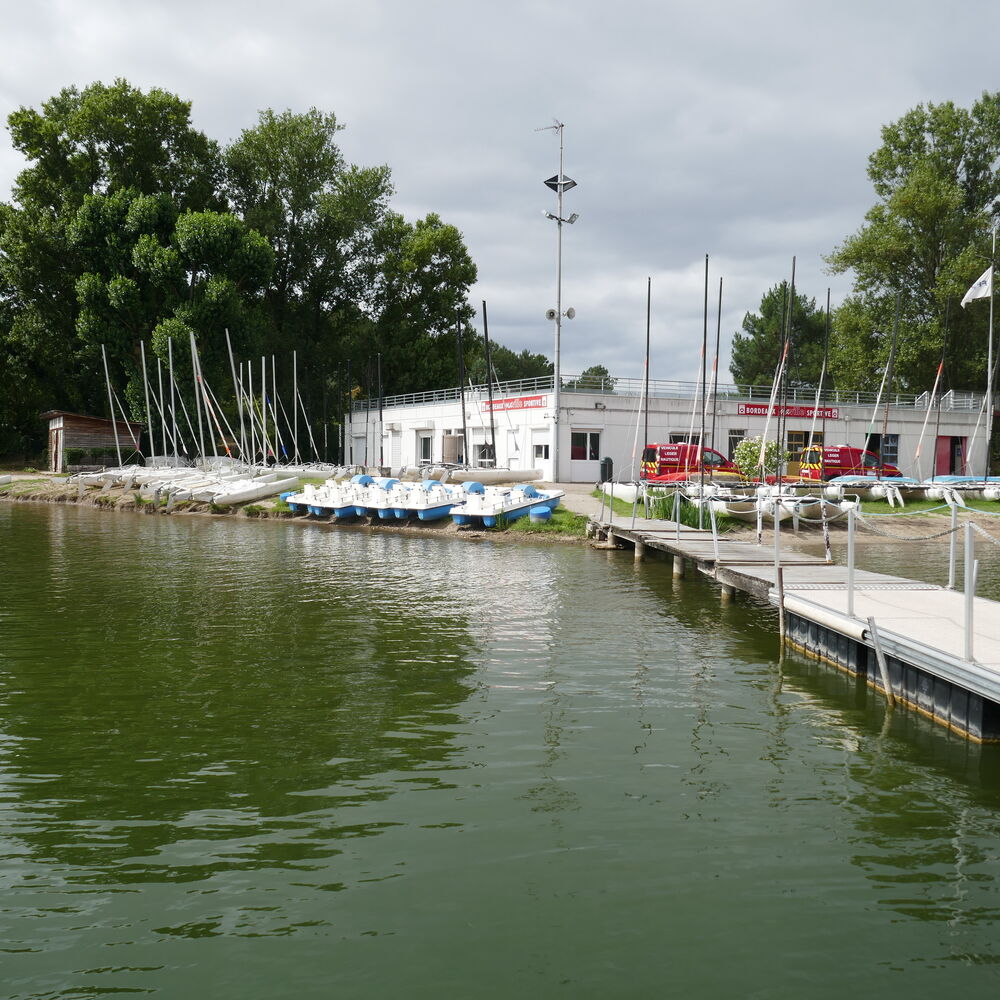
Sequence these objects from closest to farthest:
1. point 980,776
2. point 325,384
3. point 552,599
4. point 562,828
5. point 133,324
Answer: point 562,828 → point 980,776 → point 552,599 → point 133,324 → point 325,384

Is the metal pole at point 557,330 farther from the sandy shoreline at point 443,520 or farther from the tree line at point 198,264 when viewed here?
the tree line at point 198,264

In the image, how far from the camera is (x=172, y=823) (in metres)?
6.50

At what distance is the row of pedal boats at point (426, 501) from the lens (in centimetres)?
2944

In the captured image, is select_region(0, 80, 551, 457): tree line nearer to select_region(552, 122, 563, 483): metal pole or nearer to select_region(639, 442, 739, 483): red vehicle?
select_region(552, 122, 563, 483): metal pole

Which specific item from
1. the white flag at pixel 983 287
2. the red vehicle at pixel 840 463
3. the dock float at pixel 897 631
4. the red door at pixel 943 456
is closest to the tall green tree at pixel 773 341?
the red door at pixel 943 456

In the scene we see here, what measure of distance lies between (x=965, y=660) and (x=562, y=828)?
4.26 metres

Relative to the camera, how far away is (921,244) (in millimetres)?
56031

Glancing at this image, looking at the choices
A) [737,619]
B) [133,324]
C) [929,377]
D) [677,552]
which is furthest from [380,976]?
[929,377]

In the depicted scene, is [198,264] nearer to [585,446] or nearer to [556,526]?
[585,446]

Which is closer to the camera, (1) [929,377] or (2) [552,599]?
(2) [552,599]

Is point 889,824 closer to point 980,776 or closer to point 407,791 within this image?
point 980,776

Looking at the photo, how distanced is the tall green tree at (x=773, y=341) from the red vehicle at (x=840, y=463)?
3289 centimetres

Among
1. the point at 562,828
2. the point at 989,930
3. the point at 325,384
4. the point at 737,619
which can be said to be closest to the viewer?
the point at 989,930

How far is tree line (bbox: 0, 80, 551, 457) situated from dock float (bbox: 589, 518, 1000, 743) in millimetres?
39680
